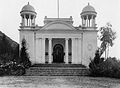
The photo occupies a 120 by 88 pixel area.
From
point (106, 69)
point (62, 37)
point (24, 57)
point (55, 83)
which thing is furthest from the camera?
point (62, 37)

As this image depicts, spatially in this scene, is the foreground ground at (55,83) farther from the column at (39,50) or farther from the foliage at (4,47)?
the foliage at (4,47)

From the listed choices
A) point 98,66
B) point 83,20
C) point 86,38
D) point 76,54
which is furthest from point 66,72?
point 83,20

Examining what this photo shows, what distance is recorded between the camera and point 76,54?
27328mm

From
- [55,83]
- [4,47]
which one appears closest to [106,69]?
[55,83]

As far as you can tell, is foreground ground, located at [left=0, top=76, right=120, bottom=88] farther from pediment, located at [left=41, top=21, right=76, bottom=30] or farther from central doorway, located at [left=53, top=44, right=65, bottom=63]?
central doorway, located at [left=53, top=44, right=65, bottom=63]

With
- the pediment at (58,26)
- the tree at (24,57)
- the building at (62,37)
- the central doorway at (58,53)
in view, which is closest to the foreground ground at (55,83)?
the tree at (24,57)

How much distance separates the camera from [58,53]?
2917 cm

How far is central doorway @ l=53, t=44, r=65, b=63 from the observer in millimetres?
28719

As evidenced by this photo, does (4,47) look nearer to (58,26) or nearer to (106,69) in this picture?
(58,26)

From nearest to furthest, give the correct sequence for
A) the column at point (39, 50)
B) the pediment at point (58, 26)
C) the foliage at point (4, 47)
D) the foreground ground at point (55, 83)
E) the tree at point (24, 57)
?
the foreground ground at point (55, 83) → the tree at point (24, 57) → the column at point (39, 50) → the pediment at point (58, 26) → the foliage at point (4, 47)

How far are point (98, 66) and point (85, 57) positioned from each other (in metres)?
7.57

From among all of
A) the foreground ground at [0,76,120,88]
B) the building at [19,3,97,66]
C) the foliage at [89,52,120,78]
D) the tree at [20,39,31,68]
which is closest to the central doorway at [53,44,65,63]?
the building at [19,3,97,66]

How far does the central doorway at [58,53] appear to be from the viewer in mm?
28719

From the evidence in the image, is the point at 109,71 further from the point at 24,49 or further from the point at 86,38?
the point at 24,49
